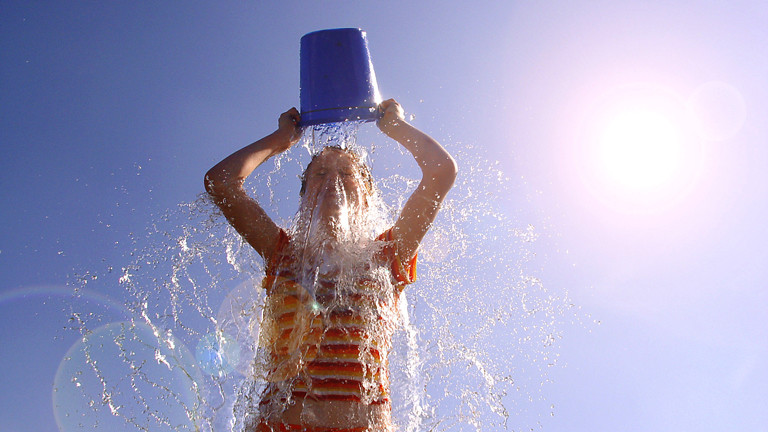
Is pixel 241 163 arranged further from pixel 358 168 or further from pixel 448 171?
pixel 448 171

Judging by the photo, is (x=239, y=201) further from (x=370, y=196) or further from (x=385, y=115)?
(x=385, y=115)

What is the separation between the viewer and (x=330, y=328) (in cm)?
250

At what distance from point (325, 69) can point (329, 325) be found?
5.60 ft

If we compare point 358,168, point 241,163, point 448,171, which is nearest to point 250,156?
point 241,163

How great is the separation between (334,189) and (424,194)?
518mm

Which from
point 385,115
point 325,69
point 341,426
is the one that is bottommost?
point 341,426

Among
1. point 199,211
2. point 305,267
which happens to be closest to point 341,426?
point 305,267

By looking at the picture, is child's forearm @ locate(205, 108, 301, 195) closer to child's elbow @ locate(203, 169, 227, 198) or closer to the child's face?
child's elbow @ locate(203, 169, 227, 198)

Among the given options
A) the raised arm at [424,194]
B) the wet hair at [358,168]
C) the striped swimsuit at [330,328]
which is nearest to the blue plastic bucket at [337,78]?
the wet hair at [358,168]

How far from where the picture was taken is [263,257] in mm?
2980

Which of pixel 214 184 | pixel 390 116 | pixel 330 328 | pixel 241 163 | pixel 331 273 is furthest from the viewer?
pixel 390 116

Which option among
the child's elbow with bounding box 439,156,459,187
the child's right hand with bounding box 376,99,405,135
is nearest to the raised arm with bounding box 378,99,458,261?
the child's elbow with bounding box 439,156,459,187

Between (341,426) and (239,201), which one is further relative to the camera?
(239,201)

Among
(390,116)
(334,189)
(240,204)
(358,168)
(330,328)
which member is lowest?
(330,328)
